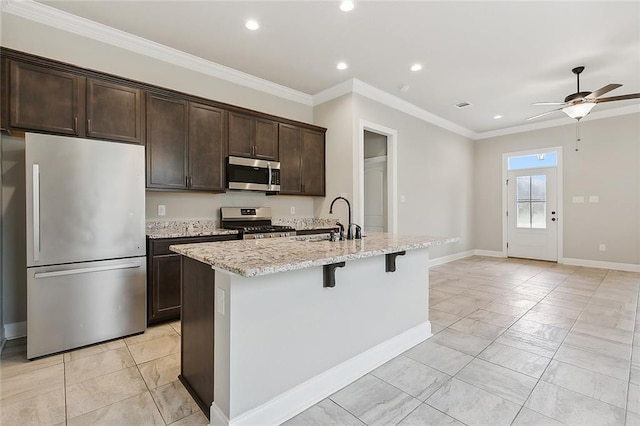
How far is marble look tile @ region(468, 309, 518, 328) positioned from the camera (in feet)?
9.98

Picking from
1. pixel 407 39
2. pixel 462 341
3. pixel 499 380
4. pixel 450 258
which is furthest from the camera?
pixel 450 258

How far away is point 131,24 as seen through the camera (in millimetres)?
2998

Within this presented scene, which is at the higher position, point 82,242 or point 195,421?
point 82,242

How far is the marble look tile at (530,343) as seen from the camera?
8.03ft

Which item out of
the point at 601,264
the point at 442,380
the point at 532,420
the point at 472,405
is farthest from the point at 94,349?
the point at 601,264

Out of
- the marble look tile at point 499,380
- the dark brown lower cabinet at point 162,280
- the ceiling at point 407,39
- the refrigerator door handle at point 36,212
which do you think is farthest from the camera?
the dark brown lower cabinet at point 162,280

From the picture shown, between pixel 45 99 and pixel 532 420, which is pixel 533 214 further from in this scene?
pixel 45 99

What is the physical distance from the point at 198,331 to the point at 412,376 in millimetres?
1445

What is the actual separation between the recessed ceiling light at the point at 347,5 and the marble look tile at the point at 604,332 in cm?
363

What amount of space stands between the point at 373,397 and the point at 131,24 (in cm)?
387

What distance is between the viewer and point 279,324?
165 centimetres

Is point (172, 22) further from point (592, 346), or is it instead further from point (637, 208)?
point (637, 208)

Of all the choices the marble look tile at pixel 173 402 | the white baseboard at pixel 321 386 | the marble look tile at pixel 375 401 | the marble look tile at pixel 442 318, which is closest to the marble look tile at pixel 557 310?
the marble look tile at pixel 442 318

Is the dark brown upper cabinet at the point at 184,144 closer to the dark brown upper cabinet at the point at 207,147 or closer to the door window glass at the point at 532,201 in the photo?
the dark brown upper cabinet at the point at 207,147
